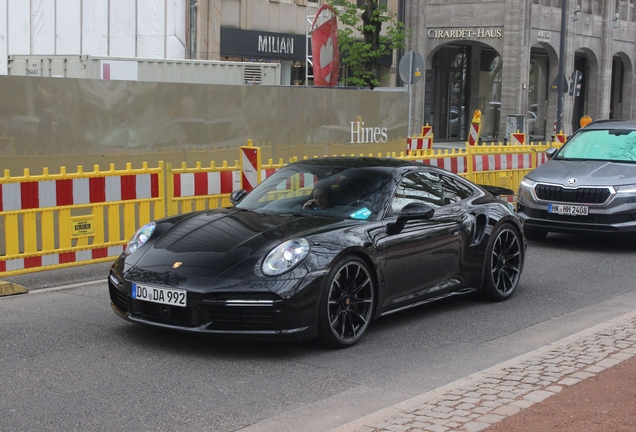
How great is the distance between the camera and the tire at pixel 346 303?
6652mm

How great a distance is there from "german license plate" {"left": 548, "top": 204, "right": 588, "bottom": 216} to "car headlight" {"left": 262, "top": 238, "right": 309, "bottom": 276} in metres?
6.34

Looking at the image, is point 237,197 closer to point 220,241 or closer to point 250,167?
point 220,241

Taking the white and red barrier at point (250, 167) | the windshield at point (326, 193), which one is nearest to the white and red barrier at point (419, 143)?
the white and red barrier at point (250, 167)

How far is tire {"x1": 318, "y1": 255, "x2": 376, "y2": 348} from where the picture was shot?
21.8 ft

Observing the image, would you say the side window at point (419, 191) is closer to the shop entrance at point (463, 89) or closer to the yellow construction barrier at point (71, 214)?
the yellow construction barrier at point (71, 214)

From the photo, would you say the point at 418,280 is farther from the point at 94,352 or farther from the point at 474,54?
the point at 474,54

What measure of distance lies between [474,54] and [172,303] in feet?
129

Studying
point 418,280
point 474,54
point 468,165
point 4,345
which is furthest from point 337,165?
point 474,54

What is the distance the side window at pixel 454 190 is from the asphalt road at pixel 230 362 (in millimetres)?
1031

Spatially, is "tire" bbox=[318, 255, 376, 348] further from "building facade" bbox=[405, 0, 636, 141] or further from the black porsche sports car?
"building facade" bbox=[405, 0, 636, 141]

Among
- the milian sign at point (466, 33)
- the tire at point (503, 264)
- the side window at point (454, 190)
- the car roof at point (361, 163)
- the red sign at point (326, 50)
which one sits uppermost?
the milian sign at point (466, 33)

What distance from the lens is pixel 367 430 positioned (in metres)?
4.86

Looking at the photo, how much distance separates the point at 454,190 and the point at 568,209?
411 cm

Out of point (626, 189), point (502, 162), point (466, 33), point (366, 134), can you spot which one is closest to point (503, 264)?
point (626, 189)
